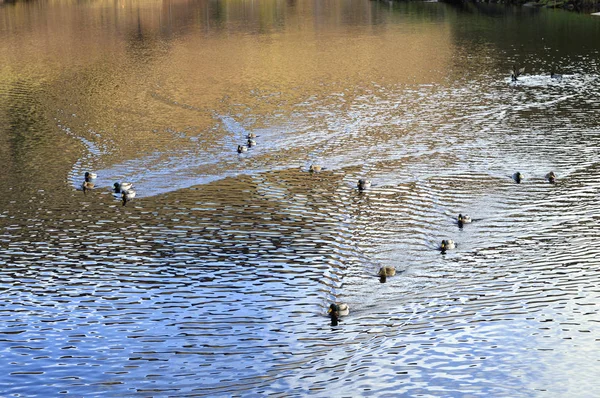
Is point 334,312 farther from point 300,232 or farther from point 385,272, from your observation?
Answer: point 300,232

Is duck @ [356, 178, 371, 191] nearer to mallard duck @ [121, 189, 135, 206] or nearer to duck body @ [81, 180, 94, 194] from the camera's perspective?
mallard duck @ [121, 189, 135, 206]

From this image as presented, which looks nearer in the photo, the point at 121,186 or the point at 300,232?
the point at 300,232

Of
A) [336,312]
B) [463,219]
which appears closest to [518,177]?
[463,219]

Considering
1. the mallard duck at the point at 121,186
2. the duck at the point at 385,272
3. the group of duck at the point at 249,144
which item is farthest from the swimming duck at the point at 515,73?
the duck at the point at 385,272

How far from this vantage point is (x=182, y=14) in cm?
14862

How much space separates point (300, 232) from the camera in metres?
41.2

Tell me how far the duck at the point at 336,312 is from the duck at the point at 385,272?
3.55 metres

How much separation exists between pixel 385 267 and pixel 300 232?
7009 millimetres

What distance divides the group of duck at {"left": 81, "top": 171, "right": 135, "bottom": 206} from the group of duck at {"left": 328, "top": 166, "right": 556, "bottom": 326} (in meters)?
13.1

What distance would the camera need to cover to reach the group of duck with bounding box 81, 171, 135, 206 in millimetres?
46281

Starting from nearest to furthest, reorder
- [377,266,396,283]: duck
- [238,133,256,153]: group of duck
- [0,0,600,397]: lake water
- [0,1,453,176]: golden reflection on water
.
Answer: [0,0,600,397]: lake water, [377,266,396,283]: duck, [238,133,256,153]: group of duck, [0,1,453,176]: golden reflection on water

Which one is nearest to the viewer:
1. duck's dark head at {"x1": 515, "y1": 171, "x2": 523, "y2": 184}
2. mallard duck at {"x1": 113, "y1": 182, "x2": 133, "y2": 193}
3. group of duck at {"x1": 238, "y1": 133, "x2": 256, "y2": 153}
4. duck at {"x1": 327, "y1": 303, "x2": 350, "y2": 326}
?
duck at {"x1": 327, "y1": 303, "x2": 350, "y2": 326}

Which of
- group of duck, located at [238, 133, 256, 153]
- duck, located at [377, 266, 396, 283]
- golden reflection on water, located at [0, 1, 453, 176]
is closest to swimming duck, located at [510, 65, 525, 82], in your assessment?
golden reflection on water, located at [0, 1, 453, 176]

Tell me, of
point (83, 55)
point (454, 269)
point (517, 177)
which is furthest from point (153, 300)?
point (83, 55)
